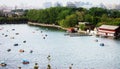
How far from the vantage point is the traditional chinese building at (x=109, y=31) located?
95.0ft

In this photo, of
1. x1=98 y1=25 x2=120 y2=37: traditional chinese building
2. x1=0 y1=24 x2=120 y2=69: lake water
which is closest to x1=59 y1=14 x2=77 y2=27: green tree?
x1=98 y1=25 x2=120 y2=37: traditional chinese building

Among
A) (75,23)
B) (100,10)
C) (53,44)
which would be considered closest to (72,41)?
(53,44)

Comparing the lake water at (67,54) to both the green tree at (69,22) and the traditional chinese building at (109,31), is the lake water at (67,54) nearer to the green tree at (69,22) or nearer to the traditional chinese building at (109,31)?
the traditional chinese building at (109,31)

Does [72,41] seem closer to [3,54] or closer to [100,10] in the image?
[3,54]

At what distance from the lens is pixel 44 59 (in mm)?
18875

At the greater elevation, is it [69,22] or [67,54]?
[67,54]

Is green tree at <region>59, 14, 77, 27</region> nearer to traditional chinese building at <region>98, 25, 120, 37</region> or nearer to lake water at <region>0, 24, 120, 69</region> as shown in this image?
traditional chinese building at <region>98, 25, 120, 37</region>

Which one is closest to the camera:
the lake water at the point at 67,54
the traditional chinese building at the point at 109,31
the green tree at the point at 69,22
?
the lake water at the point at 67,54

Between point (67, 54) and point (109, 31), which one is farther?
point (109, 31)

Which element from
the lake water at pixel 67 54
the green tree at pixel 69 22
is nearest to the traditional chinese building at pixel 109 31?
the lake water at pixel 67 54

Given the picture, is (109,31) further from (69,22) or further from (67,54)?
(67,54)

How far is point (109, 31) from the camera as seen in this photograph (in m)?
29.5

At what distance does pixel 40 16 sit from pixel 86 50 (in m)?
24.0

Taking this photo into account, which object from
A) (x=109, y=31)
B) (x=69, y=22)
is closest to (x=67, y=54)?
(x=109, y=31)
